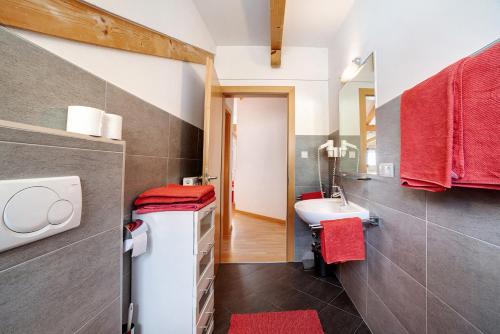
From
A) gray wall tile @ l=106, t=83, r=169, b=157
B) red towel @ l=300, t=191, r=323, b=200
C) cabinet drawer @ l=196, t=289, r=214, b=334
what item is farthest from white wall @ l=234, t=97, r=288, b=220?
gray wall tile @ l=106, t=83, r=169, b=157

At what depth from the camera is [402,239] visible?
0.98m

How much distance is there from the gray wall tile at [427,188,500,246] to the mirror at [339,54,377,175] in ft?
1.57

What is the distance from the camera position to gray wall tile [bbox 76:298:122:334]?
0.54 m

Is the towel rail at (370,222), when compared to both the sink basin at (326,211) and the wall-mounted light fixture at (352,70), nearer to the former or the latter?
the sink basin at (326,211)

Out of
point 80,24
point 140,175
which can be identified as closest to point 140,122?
point 140,175

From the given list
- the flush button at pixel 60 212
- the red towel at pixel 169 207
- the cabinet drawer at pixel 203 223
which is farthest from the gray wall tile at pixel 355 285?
the flush button at pixel 60 212

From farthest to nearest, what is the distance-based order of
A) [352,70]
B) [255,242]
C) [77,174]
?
[255,242], [352,70], [77,174]

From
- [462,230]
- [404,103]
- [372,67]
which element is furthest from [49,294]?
[372,67]

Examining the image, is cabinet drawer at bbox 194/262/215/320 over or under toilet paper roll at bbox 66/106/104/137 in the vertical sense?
under

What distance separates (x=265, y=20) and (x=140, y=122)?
1576 millimetres

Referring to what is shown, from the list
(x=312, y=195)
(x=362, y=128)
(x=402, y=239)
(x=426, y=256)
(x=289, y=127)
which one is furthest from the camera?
(x=289, y=127)

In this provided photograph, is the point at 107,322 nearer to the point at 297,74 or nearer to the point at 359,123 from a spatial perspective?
the point at 359,123

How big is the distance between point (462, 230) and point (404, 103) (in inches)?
22.3

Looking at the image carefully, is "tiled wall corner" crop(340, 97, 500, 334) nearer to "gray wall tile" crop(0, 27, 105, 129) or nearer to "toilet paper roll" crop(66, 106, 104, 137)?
"toilet paper roll" crop(66, 106, 104, 137)
